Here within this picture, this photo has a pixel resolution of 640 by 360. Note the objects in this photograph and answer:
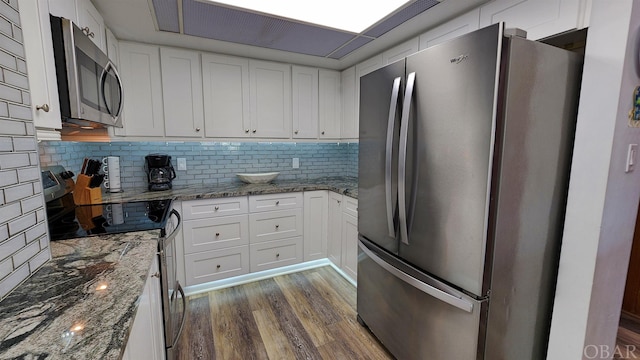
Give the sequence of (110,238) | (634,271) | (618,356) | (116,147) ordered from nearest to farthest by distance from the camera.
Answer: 1. (110,238)
2. (618,356)
3. (634,271)
4. (116,147)

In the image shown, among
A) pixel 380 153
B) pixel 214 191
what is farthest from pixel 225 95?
pixel 380 153

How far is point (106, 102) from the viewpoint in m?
1.48

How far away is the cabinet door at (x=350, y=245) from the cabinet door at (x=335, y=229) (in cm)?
8

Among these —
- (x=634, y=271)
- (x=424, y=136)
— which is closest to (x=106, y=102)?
(x=424, y=136)

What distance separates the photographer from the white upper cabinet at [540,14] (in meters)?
1.24

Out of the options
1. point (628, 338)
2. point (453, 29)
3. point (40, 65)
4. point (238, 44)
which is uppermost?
point (238, 44)

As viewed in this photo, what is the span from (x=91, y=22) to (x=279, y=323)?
233cm

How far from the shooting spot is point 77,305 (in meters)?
0.76

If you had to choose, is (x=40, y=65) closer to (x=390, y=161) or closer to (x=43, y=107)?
(x=43, y=107)

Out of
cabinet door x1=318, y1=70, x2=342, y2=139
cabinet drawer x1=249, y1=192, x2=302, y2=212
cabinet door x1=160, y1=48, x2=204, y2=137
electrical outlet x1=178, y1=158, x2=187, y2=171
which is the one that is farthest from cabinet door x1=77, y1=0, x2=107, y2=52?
cabinet door x1=318, y1=70, x2=342, y2=139

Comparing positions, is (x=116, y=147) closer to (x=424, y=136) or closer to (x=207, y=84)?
(x=207, y=84)

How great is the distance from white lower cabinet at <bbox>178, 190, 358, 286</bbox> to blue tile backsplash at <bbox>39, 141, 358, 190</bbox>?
552 mm

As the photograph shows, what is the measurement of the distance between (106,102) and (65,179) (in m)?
0.71

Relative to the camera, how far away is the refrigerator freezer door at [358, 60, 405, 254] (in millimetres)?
1488
